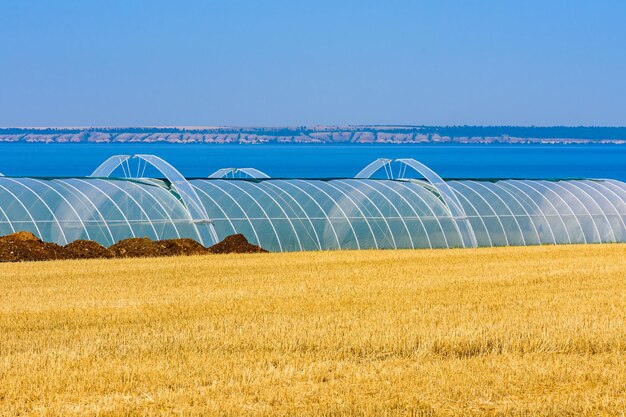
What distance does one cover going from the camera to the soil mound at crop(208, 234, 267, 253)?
39.9m

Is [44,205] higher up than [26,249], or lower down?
higher up

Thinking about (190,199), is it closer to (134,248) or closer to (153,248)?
(153,248)

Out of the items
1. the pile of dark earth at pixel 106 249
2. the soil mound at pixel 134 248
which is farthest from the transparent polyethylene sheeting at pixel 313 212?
the soil mound at pixel 134 248

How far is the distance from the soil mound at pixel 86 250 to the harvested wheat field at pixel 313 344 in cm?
626

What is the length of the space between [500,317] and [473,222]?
1080 inches

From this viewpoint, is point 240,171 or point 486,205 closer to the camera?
point 486,205

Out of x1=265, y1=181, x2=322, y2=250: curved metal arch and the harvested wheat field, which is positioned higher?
x1=265, y1=181, x2=322, y2=250: curved metal arch

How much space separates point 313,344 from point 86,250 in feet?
71.0

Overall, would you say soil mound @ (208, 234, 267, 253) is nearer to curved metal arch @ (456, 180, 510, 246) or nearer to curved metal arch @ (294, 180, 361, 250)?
curved metal arch @ (294, 180, 361, 250)

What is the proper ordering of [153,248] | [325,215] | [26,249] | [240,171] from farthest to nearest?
[240,171] → [325,215] → [153,248] → [26,249]

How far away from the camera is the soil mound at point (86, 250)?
36.5 m

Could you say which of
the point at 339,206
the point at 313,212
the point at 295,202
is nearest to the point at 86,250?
the point at 295,202

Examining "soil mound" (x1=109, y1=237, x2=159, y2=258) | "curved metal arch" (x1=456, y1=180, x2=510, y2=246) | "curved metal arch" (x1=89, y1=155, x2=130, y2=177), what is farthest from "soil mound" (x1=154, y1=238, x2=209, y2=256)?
"curved metal arch" (x1=456, y1=180, x2=510, y2=246)

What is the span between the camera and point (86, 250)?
36906 millimetres
